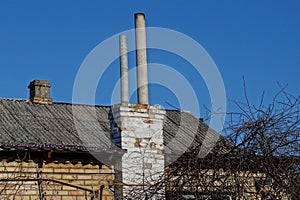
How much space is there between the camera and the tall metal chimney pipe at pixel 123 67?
1435 centimetres

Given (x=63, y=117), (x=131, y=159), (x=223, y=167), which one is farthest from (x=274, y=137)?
(x=63, y=117)

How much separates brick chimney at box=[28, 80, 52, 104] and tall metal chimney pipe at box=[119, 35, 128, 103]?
8.54ft

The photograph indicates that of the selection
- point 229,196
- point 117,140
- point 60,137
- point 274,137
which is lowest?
point 229,196

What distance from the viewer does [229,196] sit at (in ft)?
20.7

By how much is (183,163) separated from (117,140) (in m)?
3.83

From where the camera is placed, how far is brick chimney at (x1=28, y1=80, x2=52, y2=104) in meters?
16.8

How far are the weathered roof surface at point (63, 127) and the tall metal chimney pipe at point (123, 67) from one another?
107 centimetres

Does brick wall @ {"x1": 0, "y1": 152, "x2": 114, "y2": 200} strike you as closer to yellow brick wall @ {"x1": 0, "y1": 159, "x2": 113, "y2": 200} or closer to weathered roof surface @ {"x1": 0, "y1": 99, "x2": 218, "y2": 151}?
yellow brick wall @ {"x1": 0, "y1": 159, "x2": 113, "y2": 200}

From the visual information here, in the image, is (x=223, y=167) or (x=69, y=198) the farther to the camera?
(x=69, y=198)

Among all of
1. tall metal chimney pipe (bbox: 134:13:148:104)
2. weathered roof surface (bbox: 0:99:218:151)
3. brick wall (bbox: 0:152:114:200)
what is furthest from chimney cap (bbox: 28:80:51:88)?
tall metal chimney pipe (bbox: 134:13:148:104)

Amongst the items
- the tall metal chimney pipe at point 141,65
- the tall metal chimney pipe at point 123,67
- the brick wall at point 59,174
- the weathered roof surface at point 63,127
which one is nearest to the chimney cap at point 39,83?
the weathered roof surface at point 63,127

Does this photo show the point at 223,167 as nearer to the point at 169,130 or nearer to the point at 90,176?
the point at 90,176

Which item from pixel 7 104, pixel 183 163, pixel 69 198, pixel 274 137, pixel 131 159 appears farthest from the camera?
pixel 7 104

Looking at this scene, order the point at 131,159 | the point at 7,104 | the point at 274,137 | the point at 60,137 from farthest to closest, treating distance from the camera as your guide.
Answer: the point at 7,104 → the point at 60,137 → the point at 131,159 → the point at 274,137
